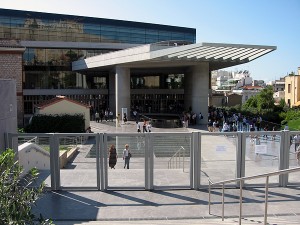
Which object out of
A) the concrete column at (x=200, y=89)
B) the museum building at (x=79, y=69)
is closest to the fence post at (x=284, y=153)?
the concrete column at (x=200, y=89)

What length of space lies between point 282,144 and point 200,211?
346 cm

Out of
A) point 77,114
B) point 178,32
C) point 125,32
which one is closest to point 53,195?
point 77,114

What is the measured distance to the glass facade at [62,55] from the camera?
5262 cm

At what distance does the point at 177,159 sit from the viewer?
10938 mm

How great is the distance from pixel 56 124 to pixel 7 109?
18804mm

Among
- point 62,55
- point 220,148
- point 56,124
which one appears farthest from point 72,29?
point 220,148

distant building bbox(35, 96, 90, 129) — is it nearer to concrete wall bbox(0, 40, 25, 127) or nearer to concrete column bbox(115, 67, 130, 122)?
concrete wall bbox(0, 40, 25, 127)

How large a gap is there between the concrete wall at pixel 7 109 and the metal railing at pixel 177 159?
15.8 feet

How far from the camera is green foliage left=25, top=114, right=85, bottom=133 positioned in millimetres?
28266

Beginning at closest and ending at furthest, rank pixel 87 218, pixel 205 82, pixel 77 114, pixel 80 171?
1. pixel 87 218
2. pixel 80 171
3. pixel 77 114
4. pixel 205 82

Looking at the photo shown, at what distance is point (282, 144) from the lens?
1030 centimetres

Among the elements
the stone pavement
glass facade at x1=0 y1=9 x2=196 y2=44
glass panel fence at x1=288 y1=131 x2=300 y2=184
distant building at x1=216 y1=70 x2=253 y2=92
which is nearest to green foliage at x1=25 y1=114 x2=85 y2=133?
the stone pavement

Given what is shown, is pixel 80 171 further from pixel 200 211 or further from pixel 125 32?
pixel 125 32

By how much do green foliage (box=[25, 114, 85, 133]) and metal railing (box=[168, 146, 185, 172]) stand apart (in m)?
18.6
